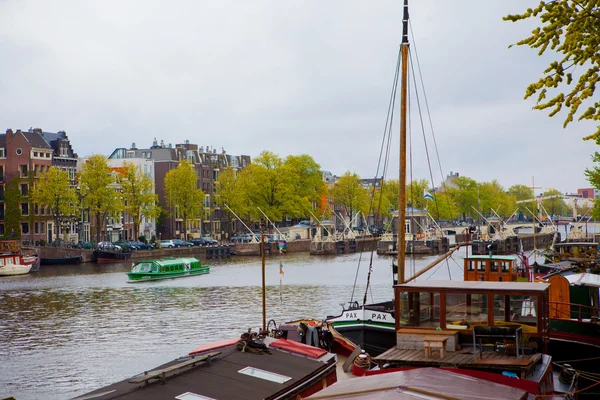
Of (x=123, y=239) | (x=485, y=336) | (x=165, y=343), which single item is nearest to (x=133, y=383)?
(x=485, y=336)

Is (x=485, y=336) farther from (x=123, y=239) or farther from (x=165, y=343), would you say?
(x=123, y=239)

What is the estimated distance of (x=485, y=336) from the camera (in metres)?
17.2

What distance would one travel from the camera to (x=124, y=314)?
1876 inches

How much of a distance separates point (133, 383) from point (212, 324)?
26.0 metres

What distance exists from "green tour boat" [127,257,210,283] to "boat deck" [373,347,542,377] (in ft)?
176

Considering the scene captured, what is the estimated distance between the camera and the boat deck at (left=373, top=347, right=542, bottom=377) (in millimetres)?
16094

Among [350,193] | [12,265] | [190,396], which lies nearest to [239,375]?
[190,396]

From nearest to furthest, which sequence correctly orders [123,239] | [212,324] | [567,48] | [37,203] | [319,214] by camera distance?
[567,48]
[212,324]
[37,203]
[123,239]
[319,214]

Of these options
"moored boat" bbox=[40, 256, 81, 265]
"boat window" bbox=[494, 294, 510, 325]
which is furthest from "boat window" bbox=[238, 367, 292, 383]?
"moored boat" bbox=[40, 256, 81, 265]

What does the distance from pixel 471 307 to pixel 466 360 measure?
7.06 feet

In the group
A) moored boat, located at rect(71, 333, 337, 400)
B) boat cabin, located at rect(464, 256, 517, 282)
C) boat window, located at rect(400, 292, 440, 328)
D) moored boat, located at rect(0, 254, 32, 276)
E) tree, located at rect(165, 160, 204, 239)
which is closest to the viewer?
moored boat, located at rect(71, 333, 337, 400)

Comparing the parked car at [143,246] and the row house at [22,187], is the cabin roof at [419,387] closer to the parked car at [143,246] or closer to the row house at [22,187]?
the row house at [22,187]

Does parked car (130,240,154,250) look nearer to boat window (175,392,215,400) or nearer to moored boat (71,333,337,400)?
moored boat (71,333,337,400)

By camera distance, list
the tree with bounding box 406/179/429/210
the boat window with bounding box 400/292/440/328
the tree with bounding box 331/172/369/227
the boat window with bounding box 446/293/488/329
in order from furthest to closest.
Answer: the tree with bounding box 406/179/429/210
the tree with bounding box 331/172/369/227
the boat window with bounding box 400/292/440/328
the boat window with bounding box 446/293/488/329
